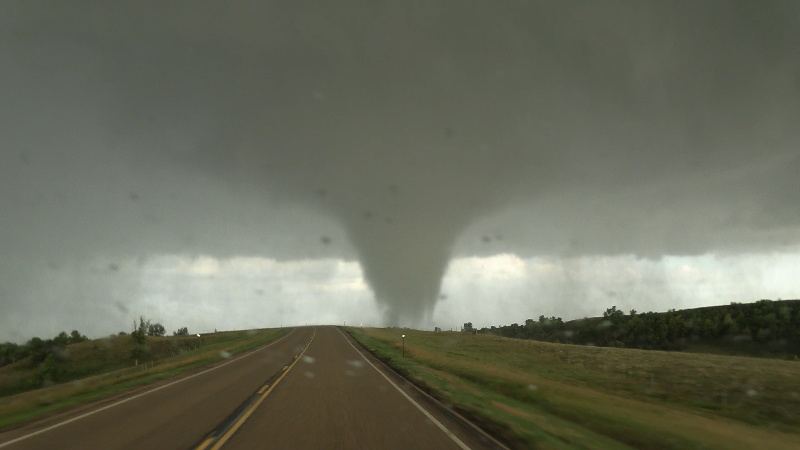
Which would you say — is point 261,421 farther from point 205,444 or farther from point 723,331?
point 723,331

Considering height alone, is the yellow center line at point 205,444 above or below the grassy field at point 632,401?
above

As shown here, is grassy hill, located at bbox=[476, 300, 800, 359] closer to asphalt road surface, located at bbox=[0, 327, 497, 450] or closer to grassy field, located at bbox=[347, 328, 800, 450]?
grassy field, located at bbox=[347, 328, 800, 450]

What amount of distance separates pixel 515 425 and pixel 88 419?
9215mm

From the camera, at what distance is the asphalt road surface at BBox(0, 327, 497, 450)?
7.54 m

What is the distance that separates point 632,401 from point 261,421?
46.5ft

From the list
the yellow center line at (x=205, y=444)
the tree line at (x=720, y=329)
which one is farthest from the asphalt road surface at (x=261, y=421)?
the tree line at (x=720, y=329)

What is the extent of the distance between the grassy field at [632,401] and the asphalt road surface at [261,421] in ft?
4.51

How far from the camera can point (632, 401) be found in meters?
17.0

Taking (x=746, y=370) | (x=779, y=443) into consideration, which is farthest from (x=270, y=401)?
(x=746, y=370)

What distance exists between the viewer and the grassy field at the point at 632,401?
9547 mm

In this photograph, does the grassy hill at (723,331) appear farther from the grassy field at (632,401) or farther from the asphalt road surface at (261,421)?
the asphalt road surface at (261,421)

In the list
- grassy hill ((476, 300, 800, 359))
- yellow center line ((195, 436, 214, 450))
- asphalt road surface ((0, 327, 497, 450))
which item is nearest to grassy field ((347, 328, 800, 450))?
asphalt road surface ((0, 327, 497, 450))

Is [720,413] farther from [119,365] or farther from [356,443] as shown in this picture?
[119,365]

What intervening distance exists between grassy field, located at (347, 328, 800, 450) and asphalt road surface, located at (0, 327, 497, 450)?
1.37 meters
